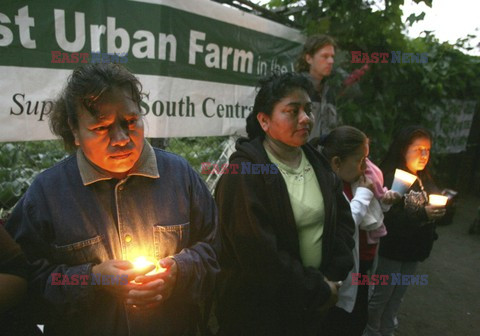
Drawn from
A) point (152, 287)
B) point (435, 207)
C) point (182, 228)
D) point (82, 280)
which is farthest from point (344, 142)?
point (82, 280)

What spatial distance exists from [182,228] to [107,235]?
1.05 ft

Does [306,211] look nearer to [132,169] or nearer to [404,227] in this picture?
[132,169]

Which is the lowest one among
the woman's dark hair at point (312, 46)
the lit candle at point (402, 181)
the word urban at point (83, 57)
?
the lit candle at point (402, 181)

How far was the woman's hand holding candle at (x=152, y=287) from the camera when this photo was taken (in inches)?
51.2

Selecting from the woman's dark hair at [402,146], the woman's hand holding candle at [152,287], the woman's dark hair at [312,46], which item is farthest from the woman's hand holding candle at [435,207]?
the woman's hand holding candle at [152,287]

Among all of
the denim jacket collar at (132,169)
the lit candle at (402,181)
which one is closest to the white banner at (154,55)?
the denim jacket collar at (132,169)

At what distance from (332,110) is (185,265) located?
2.66m

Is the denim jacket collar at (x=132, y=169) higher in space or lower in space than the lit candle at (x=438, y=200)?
higher

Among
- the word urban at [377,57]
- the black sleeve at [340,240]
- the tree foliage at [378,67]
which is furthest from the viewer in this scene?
the word urban at [377,57]

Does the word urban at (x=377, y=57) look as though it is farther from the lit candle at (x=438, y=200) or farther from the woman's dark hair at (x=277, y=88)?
the woman's dark hair at (x=277, y=88)

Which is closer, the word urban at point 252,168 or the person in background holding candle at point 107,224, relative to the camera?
the person in background holding candle at point 107,224

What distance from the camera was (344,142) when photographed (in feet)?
7.91

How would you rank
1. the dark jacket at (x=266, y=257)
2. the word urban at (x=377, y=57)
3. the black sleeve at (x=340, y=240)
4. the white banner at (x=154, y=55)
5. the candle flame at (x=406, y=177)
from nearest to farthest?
the dark jacket at (x=266, y=257)
the black sleeve at (x=340, y=240)
the white banner at (x=154, y=55)
the candle flame at (x=406, y=177)
the word urban at (x=377, y=57)

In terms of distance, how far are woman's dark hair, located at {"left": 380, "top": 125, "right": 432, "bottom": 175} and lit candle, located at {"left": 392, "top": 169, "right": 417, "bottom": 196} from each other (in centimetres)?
39
